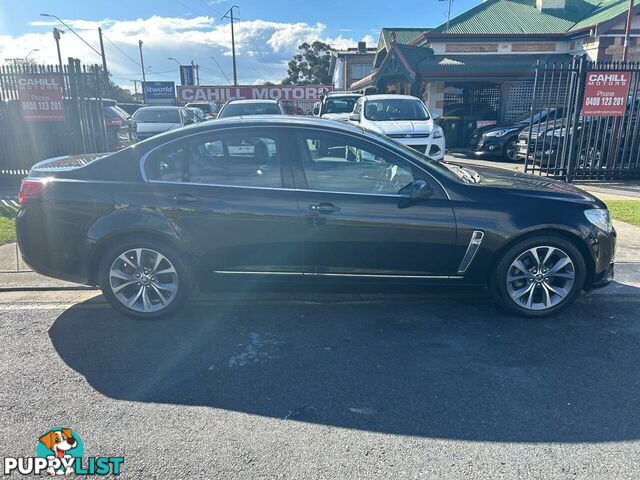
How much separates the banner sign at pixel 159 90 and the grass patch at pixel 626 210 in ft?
167

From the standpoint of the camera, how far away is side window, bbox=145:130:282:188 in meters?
3.91

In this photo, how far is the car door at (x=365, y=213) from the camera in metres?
3.80

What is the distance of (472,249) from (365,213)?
0.92 meters

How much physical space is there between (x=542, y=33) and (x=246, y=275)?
22.5 metres

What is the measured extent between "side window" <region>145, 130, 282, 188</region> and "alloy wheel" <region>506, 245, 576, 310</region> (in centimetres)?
215

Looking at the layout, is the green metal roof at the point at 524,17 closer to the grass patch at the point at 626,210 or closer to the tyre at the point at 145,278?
the grass patch at the point at 626,210

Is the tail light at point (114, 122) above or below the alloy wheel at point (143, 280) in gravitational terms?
above

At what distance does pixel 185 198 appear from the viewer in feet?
12.6

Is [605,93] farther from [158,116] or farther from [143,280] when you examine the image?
[158,116]

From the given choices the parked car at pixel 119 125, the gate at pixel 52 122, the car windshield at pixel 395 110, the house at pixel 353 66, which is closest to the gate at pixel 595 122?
the car windshield at pixel 395 110

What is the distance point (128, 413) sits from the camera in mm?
2875

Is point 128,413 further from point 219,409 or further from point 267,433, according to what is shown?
point 267,433

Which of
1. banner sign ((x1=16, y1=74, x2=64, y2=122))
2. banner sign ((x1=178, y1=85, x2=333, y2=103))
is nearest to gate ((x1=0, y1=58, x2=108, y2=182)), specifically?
banner sign ((x1=16, y1=74, x2=64, y2=122))

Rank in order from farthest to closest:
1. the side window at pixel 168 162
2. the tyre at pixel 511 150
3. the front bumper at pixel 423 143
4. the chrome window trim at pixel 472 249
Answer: the tyre at pixel 511 150, the front bumper at pixel 423 143, the side window at pixel 168 162, the chrome window trim at pixel 472 249
